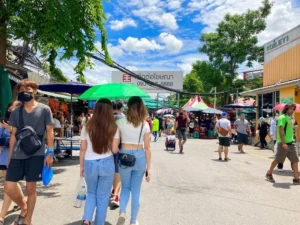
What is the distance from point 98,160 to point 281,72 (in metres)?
19.0

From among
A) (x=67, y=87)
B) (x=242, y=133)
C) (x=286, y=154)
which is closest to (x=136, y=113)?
(x=286, y=154)

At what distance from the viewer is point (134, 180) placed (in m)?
4.44

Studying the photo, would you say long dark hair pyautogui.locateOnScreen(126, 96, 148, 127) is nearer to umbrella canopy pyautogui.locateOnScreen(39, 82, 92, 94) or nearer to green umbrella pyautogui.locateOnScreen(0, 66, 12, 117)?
green umbrella pyautogui.locateOnScreen(0, 66, 12, 117)

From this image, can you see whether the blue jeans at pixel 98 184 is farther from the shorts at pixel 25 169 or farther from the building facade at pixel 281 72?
the building facade at pixel 281 72

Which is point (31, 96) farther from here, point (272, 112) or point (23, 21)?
point (272, 112)

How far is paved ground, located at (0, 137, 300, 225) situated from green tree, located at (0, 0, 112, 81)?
3.01 meters

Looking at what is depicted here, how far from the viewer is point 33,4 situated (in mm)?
7168

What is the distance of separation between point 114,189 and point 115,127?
2.09 meters

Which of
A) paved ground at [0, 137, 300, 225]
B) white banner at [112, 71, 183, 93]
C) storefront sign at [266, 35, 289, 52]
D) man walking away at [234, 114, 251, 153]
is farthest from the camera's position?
white banner at [112, 71, 183, 93]

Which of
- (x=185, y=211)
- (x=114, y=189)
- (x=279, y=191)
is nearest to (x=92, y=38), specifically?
(x=114, y=189)

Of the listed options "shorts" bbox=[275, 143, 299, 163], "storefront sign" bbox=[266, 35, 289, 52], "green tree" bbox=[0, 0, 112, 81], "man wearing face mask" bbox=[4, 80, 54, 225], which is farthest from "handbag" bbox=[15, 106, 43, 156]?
"storefront sign" bbox=[266, 35, 289, 52]

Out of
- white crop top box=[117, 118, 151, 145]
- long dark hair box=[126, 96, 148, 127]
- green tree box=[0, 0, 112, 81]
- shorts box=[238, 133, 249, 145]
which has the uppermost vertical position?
green tree box=[0, 0, 112, 81]

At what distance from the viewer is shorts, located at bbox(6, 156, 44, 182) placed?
4.18 metres

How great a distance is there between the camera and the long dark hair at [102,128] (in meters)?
4.02
